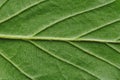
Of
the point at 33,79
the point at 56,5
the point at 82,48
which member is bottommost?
the point at 33,79

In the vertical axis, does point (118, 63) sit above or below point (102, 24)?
below

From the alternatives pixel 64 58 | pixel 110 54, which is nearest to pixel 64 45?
pixel 64 58

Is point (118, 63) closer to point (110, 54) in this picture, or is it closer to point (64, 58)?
point (110, 54)

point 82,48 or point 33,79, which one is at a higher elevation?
point 82,48

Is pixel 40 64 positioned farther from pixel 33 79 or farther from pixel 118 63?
pixel 118 63

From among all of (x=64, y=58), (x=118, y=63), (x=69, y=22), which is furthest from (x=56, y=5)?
(x=118, y=63)
